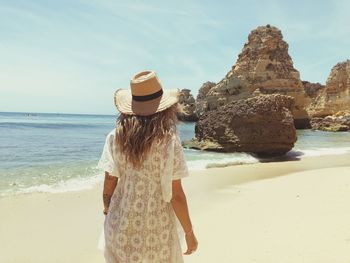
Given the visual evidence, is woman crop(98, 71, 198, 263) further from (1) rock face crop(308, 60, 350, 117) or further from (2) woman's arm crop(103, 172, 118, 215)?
(1) rock face crop(308, 60, 350, 117)

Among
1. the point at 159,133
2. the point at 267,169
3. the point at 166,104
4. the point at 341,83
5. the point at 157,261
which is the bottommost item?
the point at 267,169

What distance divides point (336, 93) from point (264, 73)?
13288 millimetres

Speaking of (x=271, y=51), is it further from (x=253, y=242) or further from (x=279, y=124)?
(x=253, y=242)

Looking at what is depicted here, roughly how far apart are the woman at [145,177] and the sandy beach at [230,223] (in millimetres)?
2223

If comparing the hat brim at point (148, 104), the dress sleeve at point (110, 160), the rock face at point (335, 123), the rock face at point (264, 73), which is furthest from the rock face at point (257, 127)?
the rock face at point (335, 123)

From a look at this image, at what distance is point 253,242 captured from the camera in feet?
15.7

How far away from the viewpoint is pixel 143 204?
2.31 metres

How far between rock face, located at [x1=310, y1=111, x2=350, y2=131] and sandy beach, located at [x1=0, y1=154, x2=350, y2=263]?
35.6 meters

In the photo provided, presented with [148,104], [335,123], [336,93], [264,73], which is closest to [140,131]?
[148,104]

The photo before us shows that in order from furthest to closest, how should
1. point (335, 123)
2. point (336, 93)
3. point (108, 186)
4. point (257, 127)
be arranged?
point (336, 93) → point (335, 123) → point (257, 127) → point (108, 186)

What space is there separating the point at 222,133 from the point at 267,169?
522cm

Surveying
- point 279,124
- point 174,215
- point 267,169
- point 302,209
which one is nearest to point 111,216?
point 174,215

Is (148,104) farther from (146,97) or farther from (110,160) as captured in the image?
(110,160)

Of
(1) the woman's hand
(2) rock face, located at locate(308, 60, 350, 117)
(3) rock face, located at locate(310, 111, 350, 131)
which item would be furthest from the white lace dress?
(2) rock face, located at locate(308, 60, 350, 117)
